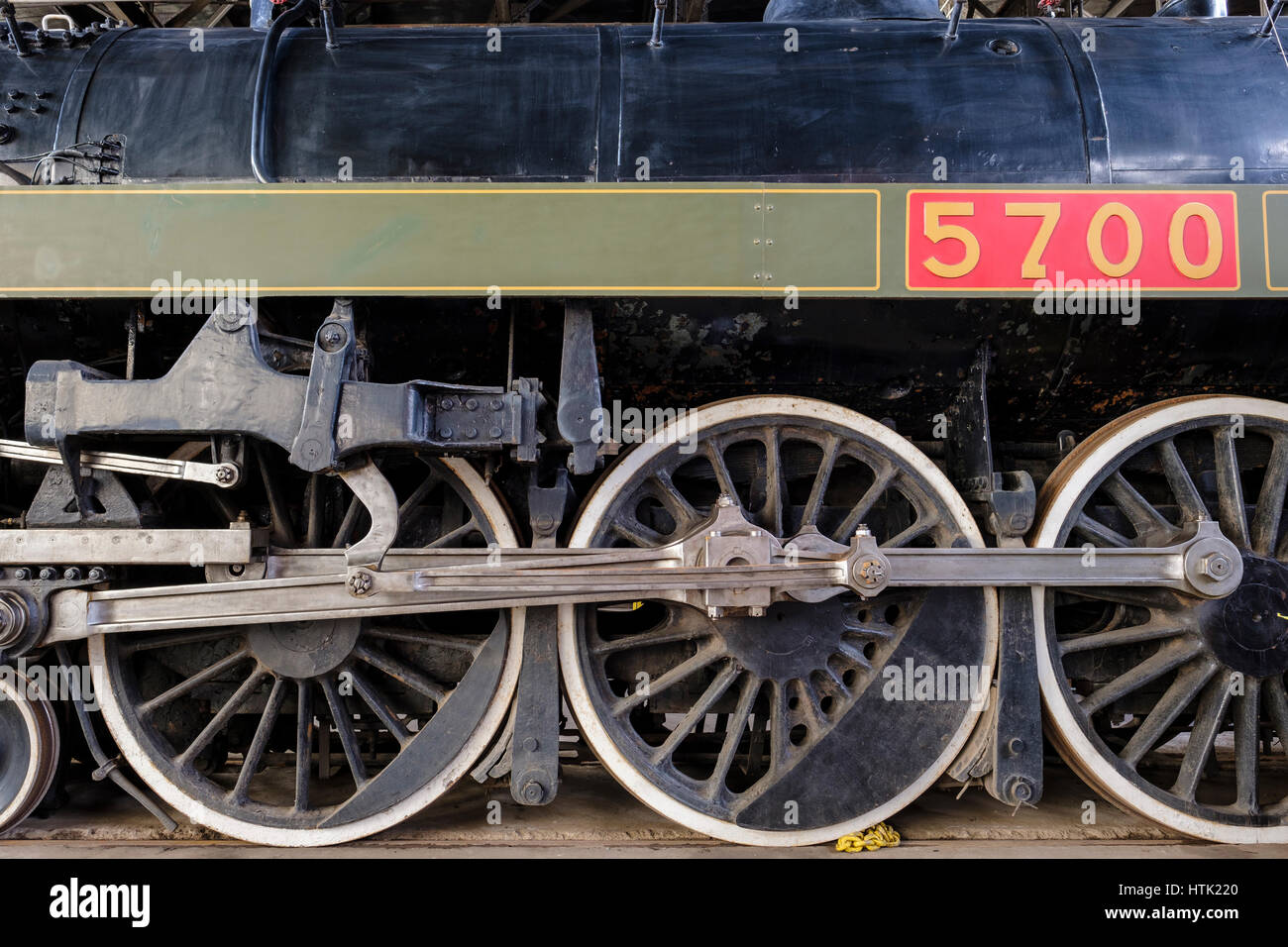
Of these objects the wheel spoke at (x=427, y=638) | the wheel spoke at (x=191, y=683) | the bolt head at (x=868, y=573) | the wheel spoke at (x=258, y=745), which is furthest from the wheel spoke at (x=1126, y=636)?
the wheel spoke at (x=191, y=683)

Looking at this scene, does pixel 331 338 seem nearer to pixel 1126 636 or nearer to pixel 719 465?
pixel 719 465

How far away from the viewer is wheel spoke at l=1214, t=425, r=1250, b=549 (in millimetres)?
2562

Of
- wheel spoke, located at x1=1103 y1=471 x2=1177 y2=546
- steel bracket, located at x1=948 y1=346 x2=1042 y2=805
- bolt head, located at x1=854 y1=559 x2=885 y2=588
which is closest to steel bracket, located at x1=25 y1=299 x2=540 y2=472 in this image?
bolt head, located at x1=854 y1=559 x2=885 y2=588

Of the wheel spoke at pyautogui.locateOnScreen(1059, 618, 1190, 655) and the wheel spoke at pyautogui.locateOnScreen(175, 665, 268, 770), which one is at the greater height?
the wheel spoke at pyautogui.locateOnScreen(1059, 618, 1190, 655)

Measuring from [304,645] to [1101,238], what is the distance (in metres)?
2.51

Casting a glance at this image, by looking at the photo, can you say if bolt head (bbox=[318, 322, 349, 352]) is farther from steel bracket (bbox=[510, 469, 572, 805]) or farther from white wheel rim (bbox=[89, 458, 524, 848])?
white wheel rim (bbox=[89, 458, 524, 848])

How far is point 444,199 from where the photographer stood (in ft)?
7.24

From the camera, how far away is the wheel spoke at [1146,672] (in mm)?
2504

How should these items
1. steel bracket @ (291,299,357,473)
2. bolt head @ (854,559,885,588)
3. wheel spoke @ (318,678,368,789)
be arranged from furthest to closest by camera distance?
wheel spoke @ (318,678,368,789)
bolt head @ (854,559,885,588)
steel bracket @ (291,299,357,473)

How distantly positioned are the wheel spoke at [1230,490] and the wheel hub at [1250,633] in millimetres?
179

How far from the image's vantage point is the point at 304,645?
2537mm

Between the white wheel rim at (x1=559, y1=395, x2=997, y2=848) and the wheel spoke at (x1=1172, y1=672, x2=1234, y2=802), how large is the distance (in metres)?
0.65

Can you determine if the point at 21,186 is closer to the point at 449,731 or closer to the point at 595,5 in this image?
the point at 449,731
